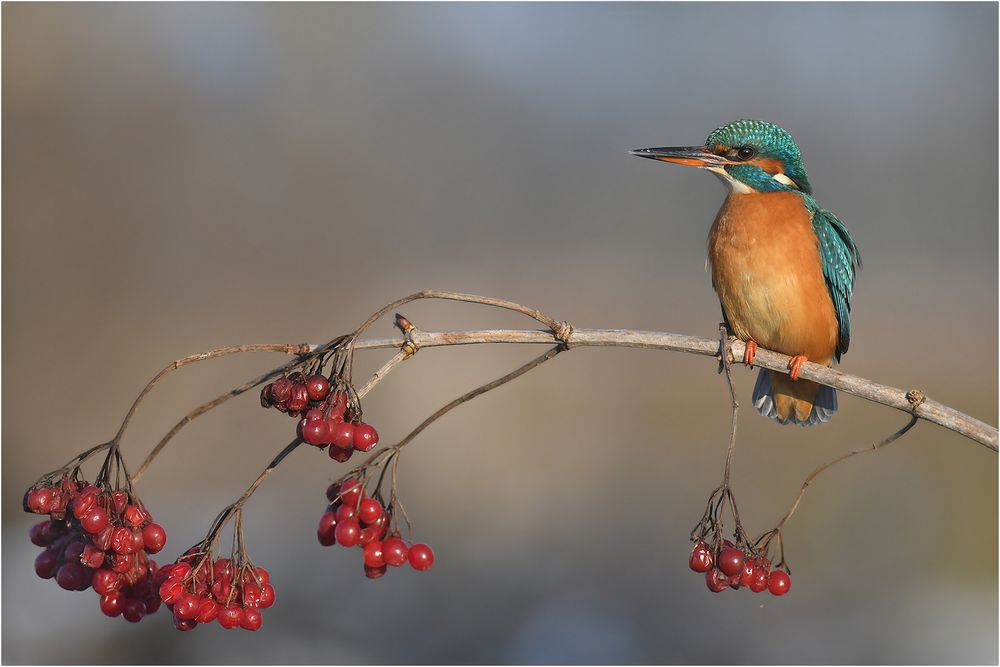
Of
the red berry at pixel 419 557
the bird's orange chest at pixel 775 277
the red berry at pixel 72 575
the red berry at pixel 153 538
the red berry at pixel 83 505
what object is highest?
the bird's orange chest at pixel 775 277

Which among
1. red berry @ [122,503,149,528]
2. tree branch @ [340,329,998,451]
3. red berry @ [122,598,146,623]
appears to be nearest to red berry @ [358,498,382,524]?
tree branch @ [340,329,998,451]

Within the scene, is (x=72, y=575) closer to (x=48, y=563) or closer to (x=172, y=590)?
(x=48, y=563)

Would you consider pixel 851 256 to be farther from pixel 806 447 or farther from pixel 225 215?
pixel 225 215

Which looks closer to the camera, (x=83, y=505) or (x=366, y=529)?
(x=83, y=505)

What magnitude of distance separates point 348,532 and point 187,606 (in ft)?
1.12

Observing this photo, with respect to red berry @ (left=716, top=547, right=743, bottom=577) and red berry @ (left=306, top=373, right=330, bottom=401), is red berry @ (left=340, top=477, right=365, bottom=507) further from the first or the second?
red berry @ (left=716, top=547, right=743, bottom=577)

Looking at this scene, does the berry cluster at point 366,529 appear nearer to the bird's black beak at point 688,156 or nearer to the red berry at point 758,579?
the red berry at point 758,579

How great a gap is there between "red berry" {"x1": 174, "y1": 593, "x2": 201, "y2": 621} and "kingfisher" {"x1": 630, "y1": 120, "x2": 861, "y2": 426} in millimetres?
2032

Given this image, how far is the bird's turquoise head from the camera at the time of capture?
308cm

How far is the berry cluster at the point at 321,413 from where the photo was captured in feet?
5.58

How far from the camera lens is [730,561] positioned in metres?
1.91

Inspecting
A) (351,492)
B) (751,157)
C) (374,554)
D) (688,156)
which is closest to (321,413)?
(351,492)

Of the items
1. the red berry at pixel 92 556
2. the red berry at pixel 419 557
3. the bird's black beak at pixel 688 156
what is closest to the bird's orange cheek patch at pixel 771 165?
the bird's black beak at pixel 688 156

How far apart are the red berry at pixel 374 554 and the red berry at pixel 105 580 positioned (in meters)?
0.54
